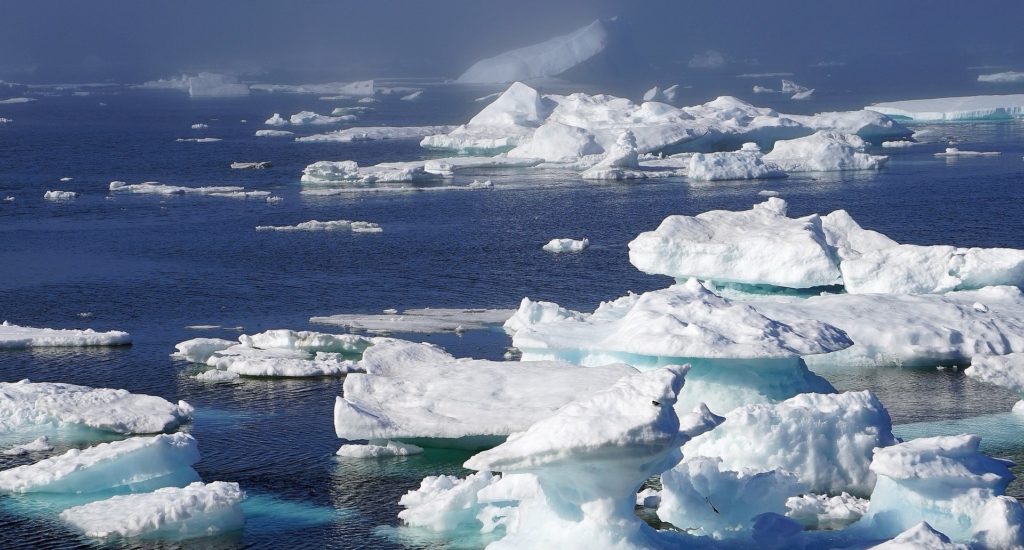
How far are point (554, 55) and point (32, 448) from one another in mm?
76194

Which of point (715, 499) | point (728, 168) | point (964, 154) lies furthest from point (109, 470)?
point (964, 154)

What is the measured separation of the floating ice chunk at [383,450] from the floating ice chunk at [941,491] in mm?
5622

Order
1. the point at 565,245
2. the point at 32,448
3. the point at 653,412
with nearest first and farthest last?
1. the point at 653,412
2. the point at 32,448
3. the point at 565,245

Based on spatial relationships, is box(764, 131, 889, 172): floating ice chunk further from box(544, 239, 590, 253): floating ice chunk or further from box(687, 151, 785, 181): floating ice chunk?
box(544, 239, 590, 253): floating ice chunk

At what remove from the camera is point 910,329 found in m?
19.9

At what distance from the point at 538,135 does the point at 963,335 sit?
2949 cm

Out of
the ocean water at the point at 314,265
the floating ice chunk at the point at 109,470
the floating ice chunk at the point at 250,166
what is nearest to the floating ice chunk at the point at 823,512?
the ocean water at the point at 314,265

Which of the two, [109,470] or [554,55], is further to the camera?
[554,55]

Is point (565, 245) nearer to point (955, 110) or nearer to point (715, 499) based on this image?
point (715, 499)

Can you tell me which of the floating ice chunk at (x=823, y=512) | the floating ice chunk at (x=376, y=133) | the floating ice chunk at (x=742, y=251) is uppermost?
the floating ice chunk at (x=376, y=133)

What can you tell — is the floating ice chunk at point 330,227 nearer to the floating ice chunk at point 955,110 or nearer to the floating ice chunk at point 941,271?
the floating ice chunk at point 941,271

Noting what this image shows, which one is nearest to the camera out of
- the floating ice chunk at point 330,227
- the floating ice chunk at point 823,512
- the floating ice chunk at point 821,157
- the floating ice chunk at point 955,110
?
the floating ice chunk at point 823,512

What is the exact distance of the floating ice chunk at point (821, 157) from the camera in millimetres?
43969

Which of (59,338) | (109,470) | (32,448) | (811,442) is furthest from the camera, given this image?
(59,338)
